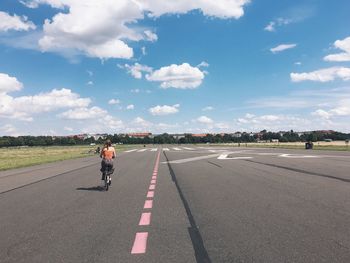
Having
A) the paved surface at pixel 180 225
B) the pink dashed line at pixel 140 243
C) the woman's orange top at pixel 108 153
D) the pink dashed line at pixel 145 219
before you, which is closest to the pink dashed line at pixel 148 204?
the paved surface at pixel 180 225

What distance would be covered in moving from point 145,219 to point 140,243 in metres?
1.92

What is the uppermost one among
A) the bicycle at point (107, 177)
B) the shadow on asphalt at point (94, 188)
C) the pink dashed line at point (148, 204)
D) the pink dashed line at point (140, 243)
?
the bicycle at point (107, 177)

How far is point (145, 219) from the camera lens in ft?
26.7

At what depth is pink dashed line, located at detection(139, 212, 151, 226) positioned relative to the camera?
7733 mm

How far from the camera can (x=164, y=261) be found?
206 inches

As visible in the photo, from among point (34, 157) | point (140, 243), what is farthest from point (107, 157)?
point (34, 157)

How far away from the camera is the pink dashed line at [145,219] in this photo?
25.4 ft

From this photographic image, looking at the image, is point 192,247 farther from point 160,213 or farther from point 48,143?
point 48,143

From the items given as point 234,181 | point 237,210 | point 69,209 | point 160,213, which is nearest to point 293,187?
point 234,181

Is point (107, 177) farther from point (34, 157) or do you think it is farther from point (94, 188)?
point (34, 157)

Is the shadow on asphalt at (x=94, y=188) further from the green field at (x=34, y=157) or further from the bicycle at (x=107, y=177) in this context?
the green field at (x=34, y=157)

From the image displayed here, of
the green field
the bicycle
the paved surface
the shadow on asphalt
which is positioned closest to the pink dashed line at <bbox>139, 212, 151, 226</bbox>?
the paved surface

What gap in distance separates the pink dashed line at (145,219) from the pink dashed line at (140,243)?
835 millimetres

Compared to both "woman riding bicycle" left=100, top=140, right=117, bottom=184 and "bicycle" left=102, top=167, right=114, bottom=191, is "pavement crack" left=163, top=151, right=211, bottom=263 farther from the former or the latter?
"woman riding bicycle" left=100, top=140, right=117, bottom=184
